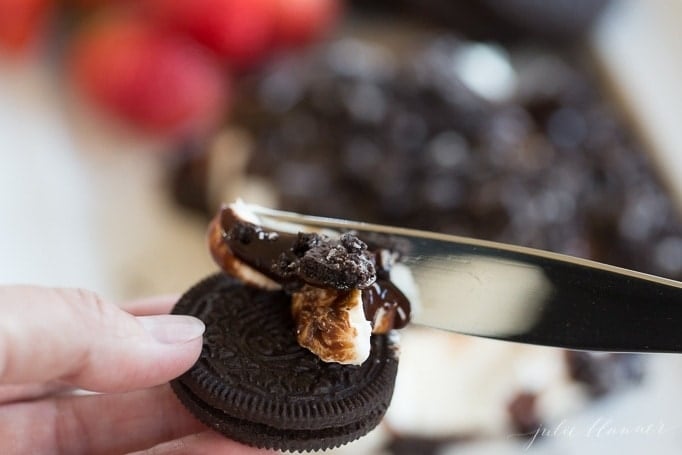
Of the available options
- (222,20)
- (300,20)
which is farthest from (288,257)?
(300,20)

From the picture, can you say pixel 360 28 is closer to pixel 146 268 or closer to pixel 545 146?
pixel 545 146

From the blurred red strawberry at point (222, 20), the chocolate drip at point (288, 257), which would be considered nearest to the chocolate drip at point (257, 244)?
the chocolate drip at point (288, 257)

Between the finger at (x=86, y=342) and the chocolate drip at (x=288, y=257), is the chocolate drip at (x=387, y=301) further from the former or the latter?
the finger at (x=86, y=342)

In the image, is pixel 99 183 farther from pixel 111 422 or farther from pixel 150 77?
pixel 111 422

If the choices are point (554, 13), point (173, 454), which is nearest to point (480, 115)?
point (554, 13)

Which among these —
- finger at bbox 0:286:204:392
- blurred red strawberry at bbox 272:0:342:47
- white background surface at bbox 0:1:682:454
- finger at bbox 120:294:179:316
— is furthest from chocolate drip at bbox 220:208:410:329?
blurred red strawberry at bbox 272:0:342:47

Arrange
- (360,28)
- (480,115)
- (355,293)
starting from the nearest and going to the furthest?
(355,293) → (480,115) → (360,28)
